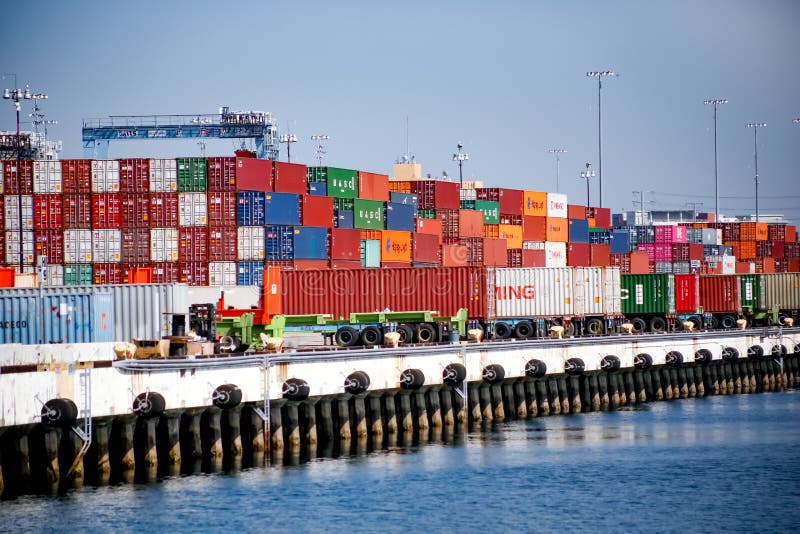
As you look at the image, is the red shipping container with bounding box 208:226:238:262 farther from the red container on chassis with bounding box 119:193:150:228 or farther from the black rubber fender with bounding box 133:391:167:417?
the black rubber fender with bounding box 133:391:167:417

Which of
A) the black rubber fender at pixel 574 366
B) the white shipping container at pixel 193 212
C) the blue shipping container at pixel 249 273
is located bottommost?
the black rubber fender at pixel 574 366

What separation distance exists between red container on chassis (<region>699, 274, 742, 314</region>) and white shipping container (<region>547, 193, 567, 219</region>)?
29729 mm

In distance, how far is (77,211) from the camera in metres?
86.1

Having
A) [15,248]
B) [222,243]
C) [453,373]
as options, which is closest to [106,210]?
[15,248]

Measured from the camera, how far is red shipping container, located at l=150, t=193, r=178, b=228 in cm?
8538

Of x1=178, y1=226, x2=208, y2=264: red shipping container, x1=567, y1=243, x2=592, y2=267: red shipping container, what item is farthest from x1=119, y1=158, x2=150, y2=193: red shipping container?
x1=567, y1=243, x2=592, y2=267: red shipping container

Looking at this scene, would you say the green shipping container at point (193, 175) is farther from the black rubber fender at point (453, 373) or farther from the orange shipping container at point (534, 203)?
the orange shipping container at point (534, 203)

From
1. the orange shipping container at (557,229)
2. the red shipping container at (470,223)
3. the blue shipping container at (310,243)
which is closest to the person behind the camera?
the blue shipping container at (310,243)

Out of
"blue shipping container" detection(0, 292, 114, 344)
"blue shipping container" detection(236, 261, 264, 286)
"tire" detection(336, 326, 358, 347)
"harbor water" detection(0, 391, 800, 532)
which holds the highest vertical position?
"blue shipping container" detection(236, 261, 264, 286)

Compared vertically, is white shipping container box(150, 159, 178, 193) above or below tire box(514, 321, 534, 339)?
above

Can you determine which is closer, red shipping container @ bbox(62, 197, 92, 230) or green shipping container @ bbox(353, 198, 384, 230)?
red shipping container @ bbox(62, 197, 92, 230)

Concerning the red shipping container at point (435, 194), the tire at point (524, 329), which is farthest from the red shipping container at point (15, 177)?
the red shipping container at point (435, 194)

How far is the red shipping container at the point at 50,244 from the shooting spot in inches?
3369

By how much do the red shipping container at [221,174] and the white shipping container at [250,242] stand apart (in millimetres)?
2937
